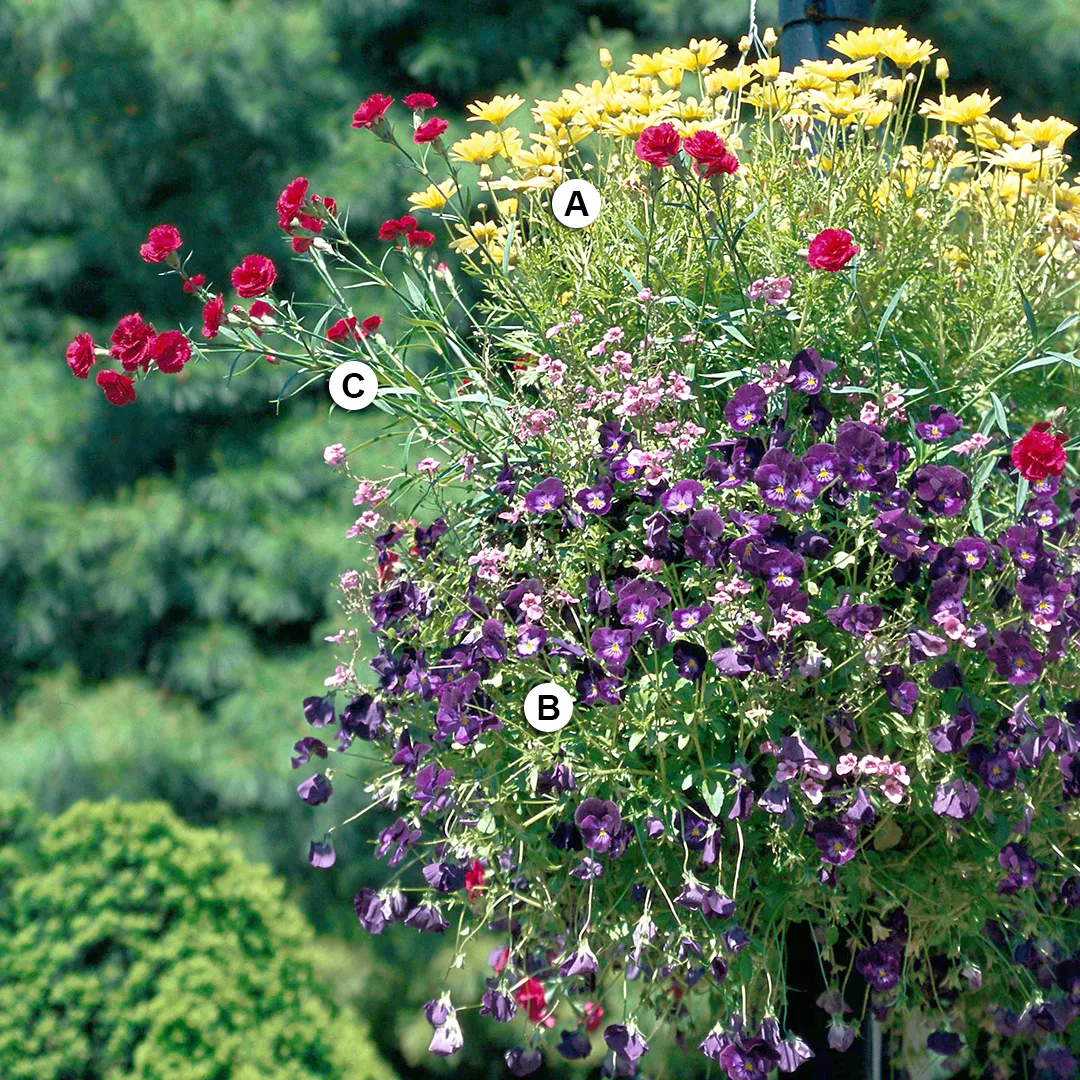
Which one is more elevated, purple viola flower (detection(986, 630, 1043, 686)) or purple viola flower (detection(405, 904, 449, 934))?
purple viola flower (detection(986, 630, 1043, 686))

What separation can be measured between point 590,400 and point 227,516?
3.41 metres

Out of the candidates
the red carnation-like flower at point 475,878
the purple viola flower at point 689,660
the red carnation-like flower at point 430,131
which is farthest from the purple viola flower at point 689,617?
the red carnation-like flower at point 430,131

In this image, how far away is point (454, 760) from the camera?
59.4 inches

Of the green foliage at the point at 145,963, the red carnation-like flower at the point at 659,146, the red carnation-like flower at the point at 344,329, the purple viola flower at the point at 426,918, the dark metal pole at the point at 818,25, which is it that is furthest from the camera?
the green foliage at the point at 145,963

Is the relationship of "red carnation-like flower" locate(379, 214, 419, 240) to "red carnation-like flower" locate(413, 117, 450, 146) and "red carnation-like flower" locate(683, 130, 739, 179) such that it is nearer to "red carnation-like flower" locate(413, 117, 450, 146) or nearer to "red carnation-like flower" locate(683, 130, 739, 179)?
"red carnation-like flower" locate(413, 117, 450, 146)

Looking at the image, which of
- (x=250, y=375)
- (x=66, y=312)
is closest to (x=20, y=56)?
(x=66, y=312)

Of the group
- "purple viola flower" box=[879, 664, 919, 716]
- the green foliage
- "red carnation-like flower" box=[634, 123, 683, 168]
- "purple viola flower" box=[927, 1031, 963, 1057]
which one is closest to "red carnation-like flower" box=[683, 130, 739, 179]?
"red carnation-like flower" box=[634, 123, 683, 168]

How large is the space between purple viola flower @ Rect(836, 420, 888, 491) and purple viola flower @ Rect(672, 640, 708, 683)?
0.23 metres

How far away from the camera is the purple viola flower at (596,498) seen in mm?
1375

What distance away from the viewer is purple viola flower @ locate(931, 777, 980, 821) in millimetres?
1276

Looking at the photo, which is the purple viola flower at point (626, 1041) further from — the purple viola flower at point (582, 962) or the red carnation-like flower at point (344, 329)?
the red carnation-like flower at point (344, 329)

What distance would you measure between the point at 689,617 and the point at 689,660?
45 mm

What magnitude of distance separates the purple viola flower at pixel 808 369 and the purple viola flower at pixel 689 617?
26cm

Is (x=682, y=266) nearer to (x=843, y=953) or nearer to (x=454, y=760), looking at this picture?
(x=454, y=760)
